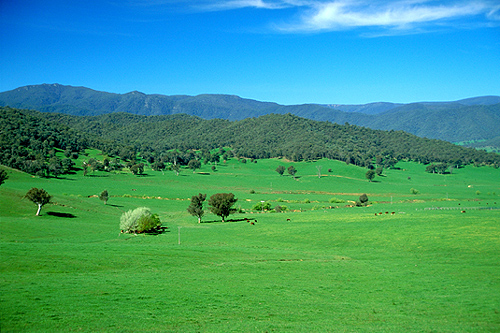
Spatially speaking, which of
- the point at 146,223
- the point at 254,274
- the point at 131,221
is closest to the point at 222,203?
the point at 146,223

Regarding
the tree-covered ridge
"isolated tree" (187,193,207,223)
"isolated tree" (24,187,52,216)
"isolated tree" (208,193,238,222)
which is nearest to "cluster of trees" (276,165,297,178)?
the tree-covered ridge

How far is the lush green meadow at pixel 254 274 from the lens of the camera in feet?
66.0

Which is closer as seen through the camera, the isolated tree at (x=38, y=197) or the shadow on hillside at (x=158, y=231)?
the shadow on hillside at (x=158, y=231)

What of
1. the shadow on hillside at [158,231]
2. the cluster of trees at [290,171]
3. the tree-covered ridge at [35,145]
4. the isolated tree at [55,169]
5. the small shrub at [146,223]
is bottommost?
the shadow on hillside at [158,231]

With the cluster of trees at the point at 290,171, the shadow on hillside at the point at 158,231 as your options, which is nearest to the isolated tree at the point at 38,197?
the shadow on hillside at the point at 158,231

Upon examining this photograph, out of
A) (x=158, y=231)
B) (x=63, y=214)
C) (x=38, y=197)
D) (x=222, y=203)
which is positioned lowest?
(x=158, y=231)

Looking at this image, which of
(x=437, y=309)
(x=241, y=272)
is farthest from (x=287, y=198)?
(x=437, y=309)

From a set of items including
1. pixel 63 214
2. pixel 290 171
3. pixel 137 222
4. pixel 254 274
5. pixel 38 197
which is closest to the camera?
pixel 254 274

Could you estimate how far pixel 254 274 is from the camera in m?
31.3

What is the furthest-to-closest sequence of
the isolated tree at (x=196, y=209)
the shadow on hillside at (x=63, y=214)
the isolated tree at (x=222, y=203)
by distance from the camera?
the isolated tree at (x=222, y=203) → the isolated tree at (x=196, y=209) → the shadow on hillside at (x=63, y=214)

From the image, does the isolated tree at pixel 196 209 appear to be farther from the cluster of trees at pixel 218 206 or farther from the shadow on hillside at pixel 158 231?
the shadow on hillside at pixel 158 231

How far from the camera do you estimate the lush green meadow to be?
20.1 m

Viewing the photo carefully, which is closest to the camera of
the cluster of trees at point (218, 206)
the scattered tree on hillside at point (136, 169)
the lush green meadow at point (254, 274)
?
the lush green meadow at point (254, 274)

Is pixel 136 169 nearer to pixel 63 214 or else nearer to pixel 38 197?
pixel 63 214
